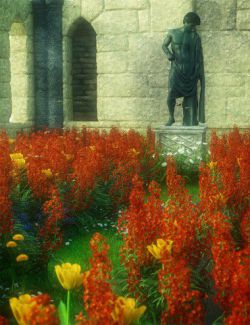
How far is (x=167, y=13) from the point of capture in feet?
38.2

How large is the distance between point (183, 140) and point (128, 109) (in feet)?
10.4

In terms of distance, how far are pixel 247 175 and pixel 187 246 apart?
6.94 ft

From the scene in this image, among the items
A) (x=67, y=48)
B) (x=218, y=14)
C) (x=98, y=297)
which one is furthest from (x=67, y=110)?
(x=98, y=297)

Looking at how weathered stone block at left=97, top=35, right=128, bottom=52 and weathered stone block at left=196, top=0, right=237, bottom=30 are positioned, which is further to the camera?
weathered stone block at left=97, top=35, right=128, bottom=52

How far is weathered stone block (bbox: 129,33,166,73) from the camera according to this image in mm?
11758

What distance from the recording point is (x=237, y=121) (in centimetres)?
1170

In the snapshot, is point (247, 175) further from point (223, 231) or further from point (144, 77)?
point (144, 77)

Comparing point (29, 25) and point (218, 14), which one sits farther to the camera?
point (29, 25)

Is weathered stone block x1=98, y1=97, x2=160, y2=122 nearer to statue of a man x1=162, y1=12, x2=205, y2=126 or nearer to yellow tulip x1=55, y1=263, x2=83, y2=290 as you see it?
statue of a man x1=162, y1=12, x2=205, y2=126

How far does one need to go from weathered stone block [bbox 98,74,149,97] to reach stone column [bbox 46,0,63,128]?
115 cm

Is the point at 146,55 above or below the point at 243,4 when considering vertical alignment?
below

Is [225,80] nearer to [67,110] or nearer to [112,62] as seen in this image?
[112,62]

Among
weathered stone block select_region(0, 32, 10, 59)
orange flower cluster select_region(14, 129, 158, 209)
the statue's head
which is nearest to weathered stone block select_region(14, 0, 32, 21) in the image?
weathered stone block select_region(0, 32, 10, 59)

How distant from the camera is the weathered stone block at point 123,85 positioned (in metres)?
12.0
